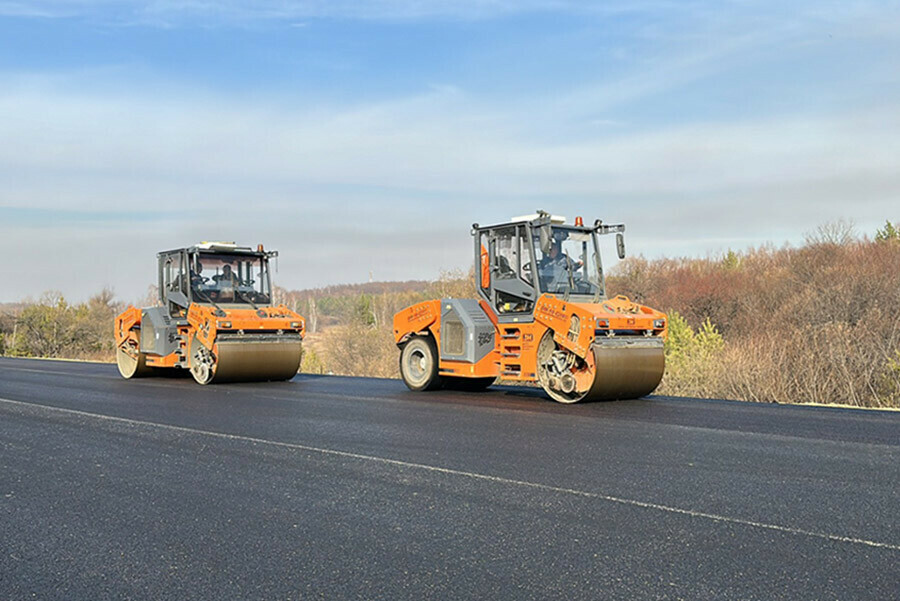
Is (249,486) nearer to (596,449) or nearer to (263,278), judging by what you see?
(596,449)

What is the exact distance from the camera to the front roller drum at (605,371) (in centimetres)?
1170

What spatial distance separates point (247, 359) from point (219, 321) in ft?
2.82

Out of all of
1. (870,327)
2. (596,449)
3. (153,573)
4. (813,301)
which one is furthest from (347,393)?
(813,301)

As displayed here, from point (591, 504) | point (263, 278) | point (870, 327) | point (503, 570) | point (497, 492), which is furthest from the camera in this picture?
point (870, 327)

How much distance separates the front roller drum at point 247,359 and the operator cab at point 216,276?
3.32 feet

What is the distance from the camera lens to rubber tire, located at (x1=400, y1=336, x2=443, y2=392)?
14289 millimetres

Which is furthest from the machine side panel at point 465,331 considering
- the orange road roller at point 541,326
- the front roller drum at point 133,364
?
the front roller drum at point 133,364

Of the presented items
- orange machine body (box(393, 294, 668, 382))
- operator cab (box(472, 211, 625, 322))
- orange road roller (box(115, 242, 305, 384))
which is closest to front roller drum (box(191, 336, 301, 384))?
orange road roller (box(115, 242, 305, 384))

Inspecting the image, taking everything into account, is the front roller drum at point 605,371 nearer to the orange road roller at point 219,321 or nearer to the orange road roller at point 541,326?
the orange road roller at point 541,326

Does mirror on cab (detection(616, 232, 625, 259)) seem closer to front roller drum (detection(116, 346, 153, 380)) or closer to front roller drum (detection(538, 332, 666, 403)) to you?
front roller drum (detection(538, 332, 666, 403))

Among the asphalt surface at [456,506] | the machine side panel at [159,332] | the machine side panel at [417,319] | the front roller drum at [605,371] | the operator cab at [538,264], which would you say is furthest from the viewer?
the machine side panel at [159,332]

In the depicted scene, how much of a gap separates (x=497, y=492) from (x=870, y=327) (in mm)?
16352

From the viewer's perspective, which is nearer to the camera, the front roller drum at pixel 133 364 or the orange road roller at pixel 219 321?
the orange road roller at pixel 219 321

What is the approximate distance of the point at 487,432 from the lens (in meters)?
9.34
